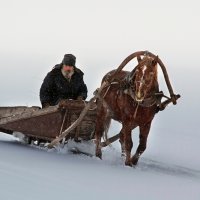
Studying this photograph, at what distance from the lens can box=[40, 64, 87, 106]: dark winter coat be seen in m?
11.3

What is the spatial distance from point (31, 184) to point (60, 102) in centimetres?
333

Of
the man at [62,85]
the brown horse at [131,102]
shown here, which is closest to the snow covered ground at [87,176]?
the brown horse at [131,102]

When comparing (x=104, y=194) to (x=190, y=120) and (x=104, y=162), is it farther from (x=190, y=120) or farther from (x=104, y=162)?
(x=190, y=120)

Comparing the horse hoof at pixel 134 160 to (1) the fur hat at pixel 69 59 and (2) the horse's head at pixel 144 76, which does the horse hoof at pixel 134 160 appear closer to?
(2) the horse's head at pixel 144 76

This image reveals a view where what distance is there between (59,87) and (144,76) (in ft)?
7.96

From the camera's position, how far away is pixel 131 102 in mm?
9742

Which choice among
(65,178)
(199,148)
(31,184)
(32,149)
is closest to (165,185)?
(65,178)

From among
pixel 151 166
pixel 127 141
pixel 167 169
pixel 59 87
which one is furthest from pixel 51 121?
pixel 167 169

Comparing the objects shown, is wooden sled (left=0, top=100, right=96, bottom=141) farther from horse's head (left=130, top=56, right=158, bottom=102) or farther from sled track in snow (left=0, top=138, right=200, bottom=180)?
horse's head (left=130, top=56, right=158, bottom=102)

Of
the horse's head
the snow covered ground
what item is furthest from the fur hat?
the horse's head

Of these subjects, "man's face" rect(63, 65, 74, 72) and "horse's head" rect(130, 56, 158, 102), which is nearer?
"horse's head" rect(130, 56, 158, 102)

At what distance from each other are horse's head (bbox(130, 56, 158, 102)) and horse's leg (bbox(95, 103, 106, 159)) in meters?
1.34

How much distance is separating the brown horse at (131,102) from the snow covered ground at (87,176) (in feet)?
1.42

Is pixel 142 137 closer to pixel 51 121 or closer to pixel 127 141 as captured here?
pixel 127 141
